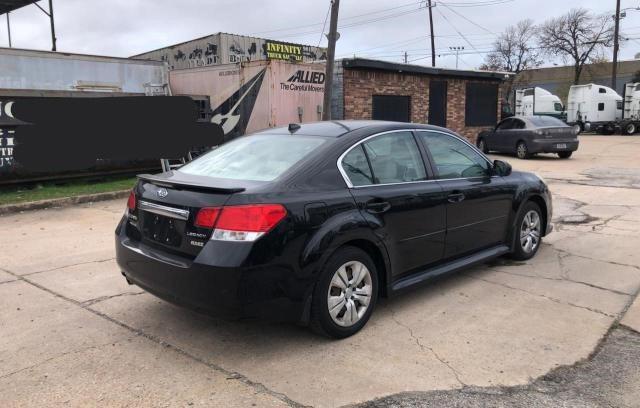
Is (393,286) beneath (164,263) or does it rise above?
beneath

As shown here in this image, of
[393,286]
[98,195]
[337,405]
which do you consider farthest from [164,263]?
[98,195]

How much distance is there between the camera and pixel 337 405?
308 cm

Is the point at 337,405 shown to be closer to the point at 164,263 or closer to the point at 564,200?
the point at 164,263

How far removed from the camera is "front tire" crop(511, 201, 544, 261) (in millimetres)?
5766

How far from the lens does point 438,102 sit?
20.2m

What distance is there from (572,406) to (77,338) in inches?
130

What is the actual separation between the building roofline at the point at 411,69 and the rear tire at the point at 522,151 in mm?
3880

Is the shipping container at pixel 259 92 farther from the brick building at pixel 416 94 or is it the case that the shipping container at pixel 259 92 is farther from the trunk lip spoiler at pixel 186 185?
the trunk lip spoiler at pixel 186 185

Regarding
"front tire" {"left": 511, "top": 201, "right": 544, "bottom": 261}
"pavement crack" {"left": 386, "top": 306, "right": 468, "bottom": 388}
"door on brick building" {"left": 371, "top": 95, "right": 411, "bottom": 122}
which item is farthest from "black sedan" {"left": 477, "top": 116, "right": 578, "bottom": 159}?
"pavement crack" {"left": 386, "top": 306, "right": 468, "bottom": 388}

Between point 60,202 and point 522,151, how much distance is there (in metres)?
14.5

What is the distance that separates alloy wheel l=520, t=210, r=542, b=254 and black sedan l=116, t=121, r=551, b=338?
2.56 ft

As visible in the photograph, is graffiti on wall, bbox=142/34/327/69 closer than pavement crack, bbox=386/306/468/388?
No

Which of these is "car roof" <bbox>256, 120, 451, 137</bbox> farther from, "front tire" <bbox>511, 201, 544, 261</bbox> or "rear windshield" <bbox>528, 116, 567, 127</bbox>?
"rear windshield" <bbox>528, 116, 567, 127</bbox>

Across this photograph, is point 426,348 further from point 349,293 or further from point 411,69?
point 411,69
